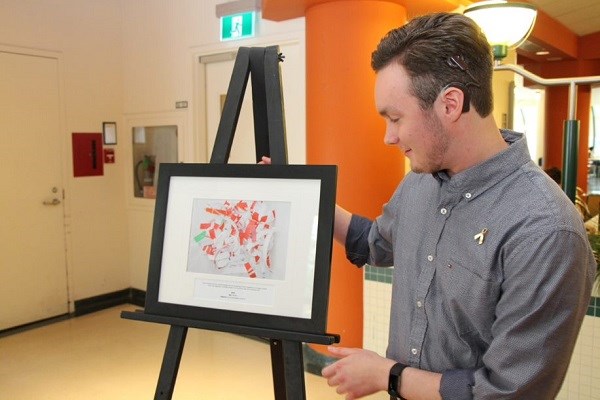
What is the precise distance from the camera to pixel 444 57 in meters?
1.09

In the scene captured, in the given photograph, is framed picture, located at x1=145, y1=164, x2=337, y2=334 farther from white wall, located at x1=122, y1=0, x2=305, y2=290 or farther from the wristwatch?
white wall, located at x1=122, y1=0, x2=305, y2=290

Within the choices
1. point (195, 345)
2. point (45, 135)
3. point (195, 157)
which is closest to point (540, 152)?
point (195, 157)

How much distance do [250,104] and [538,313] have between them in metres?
3.47

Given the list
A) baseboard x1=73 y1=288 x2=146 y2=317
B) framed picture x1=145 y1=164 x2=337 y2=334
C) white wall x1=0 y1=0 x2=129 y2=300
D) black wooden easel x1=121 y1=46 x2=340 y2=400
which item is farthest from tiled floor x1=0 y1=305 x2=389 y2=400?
framed picture x1=145 y1=164 x2=337 y2=334

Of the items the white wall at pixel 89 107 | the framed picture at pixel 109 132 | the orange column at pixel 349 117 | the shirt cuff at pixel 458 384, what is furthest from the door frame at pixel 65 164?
the shirt cuff at pixel 458 384

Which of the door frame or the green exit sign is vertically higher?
the green exit sign

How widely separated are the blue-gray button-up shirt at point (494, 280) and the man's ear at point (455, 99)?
12 centimetres

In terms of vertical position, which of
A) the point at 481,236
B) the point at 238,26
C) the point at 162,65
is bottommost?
the point at 481,236

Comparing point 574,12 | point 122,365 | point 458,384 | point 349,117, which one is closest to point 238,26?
point 349,117

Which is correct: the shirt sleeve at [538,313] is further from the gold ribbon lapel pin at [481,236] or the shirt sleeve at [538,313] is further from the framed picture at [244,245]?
the framed picture at [244,245]

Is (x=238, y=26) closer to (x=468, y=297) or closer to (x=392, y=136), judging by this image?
(x=392, y=136)

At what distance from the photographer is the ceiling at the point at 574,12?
5238mm

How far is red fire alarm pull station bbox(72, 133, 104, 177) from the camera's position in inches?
188

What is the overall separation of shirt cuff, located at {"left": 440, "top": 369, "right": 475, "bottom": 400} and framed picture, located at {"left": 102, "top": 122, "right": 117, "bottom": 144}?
450cm
